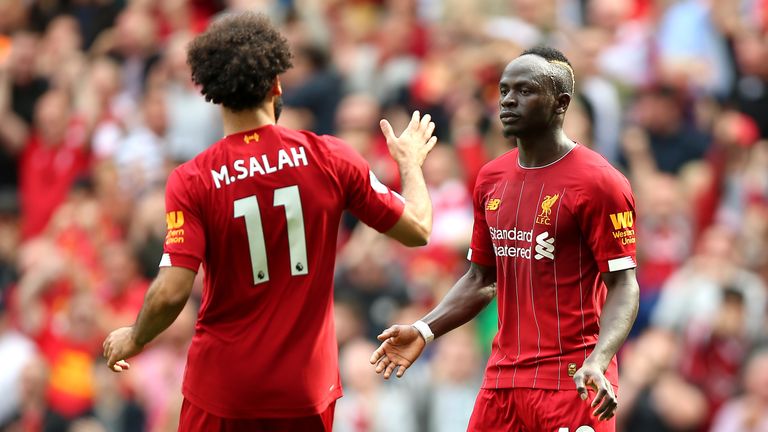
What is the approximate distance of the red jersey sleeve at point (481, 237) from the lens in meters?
6.89

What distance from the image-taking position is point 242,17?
21.9 feet

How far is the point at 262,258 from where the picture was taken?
21.5ft

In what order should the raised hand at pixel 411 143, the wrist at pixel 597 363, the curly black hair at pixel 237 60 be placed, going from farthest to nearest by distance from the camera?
the raised hand at pixel 411 143, the curly black hair at pixel 237 60, the wrist at pixel 597 363

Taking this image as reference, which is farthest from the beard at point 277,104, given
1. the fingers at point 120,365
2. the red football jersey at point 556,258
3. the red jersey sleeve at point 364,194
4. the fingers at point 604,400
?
the fingers at point 604,400

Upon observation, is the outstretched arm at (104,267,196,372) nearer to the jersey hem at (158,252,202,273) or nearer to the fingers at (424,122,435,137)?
the jersey hem at (158,252,202,273)

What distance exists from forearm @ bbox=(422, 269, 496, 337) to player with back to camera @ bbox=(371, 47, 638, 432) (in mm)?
160

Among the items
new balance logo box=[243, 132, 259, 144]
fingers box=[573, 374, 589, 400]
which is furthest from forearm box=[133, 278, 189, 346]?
fingers box=[573, 374, 589, 400]

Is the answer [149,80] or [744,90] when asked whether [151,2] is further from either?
[744,90]

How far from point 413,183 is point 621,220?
1.14 metres

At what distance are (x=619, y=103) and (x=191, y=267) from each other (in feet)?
22.1

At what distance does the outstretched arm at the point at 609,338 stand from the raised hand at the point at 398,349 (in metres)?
0.95

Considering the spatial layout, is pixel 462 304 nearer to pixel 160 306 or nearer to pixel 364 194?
pixel 364 194

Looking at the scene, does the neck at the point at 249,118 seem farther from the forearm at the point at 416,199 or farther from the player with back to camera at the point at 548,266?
the player with back to camera at the point at 548,266

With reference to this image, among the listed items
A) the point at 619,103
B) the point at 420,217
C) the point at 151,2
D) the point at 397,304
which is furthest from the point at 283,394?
the point at 151,2
